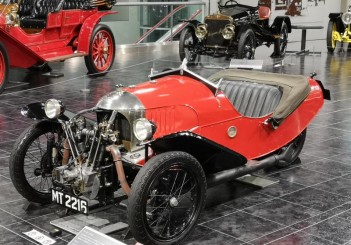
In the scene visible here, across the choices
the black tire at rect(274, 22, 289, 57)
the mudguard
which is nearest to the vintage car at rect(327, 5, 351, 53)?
the mudguard

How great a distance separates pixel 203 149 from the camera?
13.4 ft

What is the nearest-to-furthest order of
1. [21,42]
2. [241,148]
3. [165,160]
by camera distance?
[165,160], [241,148], [21,42]

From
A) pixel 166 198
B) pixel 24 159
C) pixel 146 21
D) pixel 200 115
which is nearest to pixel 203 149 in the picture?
pixel 200 115

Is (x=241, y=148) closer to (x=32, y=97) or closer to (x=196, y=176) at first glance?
(x=196, y=176)

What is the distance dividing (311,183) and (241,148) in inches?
30.6

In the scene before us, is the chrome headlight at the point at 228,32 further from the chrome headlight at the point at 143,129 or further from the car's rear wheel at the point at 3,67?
the chrome headlight at the point at 143,129

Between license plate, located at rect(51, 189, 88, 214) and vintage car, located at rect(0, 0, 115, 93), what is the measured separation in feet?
16.4

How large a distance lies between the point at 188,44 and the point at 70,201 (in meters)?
8.13

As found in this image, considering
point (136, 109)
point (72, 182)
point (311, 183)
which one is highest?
point (136, 109)

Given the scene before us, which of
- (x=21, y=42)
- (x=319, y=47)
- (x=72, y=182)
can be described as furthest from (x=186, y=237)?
(x=319, y=47)

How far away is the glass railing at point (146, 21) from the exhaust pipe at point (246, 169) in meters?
8.89

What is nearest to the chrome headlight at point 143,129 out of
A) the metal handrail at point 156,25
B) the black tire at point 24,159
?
the black tire at point 24,159

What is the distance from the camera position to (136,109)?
391 centimetres

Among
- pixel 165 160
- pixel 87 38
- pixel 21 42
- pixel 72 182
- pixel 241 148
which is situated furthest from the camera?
pixel 87 38
